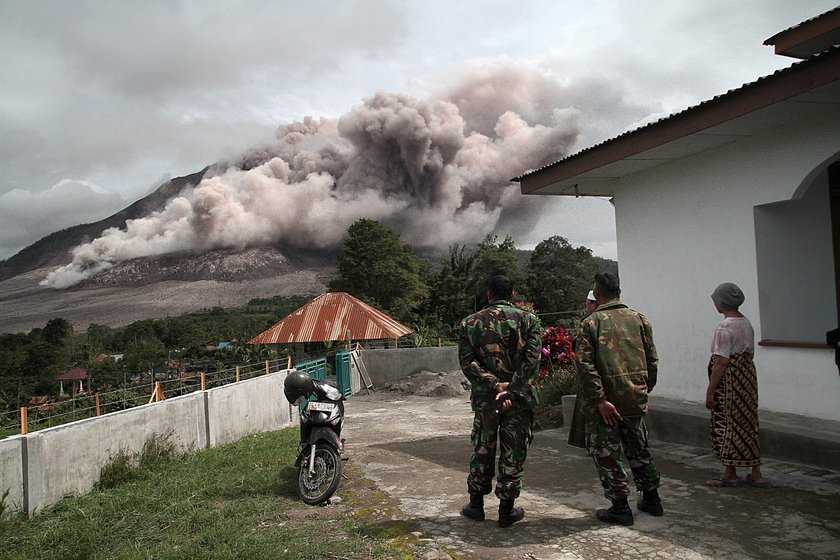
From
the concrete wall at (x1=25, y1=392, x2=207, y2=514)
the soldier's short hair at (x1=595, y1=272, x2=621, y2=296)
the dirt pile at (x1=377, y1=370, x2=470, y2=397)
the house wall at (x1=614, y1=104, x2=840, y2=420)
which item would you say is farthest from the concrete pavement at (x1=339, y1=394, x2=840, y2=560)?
the dirt pile at (x1=377, y1=370, x2=470, y2=397)

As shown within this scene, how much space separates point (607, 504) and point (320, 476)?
82.0 inches

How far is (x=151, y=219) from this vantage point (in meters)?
164

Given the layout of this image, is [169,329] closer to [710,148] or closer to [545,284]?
[545,284]

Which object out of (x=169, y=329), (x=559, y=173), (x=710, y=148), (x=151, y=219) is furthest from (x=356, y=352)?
(x=151, y=219)

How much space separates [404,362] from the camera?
20891mm

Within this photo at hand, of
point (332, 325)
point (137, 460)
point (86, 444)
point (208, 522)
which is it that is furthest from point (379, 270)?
point (208, 522)

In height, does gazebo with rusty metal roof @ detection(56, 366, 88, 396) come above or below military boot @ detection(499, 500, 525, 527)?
below

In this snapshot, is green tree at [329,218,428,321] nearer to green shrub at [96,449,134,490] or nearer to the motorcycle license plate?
green shrub at [96,449,134,490]

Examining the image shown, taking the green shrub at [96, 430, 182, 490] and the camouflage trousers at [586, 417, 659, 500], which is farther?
the green shrub at [96, 430, 182, 490]

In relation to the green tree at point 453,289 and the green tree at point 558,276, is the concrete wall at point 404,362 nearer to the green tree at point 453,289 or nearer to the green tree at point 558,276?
the green tree at point 453,289

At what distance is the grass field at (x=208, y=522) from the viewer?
372 cm

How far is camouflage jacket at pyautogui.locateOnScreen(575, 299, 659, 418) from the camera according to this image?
3.82 metres

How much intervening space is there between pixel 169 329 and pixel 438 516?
69.3 m

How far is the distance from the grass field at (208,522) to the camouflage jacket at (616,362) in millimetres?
1393
